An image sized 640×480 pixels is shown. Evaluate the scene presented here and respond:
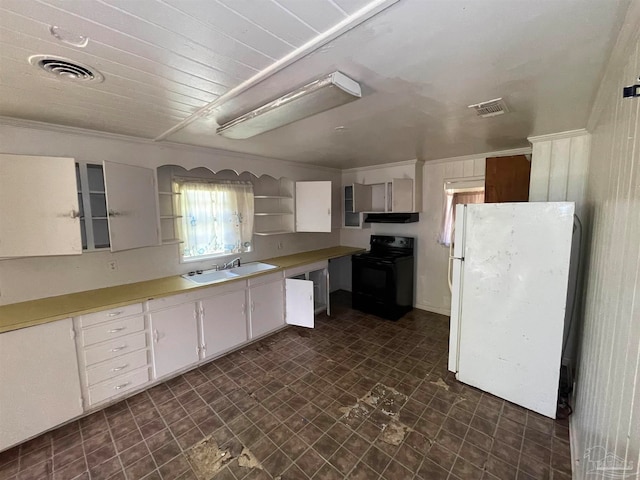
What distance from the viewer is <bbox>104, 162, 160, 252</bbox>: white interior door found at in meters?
2.30

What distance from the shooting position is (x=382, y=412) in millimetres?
2139

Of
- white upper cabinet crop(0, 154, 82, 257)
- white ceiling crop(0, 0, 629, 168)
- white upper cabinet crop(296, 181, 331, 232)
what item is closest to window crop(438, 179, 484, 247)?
white ceiling crop(0, 0, 629, 168)

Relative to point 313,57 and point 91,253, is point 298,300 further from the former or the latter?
point 313,57

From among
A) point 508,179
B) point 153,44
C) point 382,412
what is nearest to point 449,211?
point 508,179

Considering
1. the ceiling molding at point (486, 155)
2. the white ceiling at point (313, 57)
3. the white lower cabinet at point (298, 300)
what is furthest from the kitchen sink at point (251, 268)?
the ceiling molding at point (486, 155)

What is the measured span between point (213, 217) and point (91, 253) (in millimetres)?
1276

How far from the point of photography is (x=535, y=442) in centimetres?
186

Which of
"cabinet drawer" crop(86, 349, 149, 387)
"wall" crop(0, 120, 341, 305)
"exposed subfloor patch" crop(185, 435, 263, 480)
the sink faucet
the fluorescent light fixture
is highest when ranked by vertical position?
the fluorescent light fixture

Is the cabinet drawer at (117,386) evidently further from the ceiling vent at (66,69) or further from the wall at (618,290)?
the wall at (618,290)

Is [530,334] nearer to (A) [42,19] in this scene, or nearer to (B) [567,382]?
(B) [567,382]

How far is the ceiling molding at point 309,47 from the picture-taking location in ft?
3.06

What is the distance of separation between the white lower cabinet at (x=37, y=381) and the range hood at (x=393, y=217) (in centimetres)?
399

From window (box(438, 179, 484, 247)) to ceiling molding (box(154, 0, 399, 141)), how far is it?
322 cm

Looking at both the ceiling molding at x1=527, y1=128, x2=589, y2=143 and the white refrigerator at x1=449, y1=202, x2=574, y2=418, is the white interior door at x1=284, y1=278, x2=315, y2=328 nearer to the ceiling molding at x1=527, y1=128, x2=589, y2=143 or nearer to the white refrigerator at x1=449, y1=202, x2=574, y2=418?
the white refrigerator at x1=449, y1=202, x2=574, y2=418
